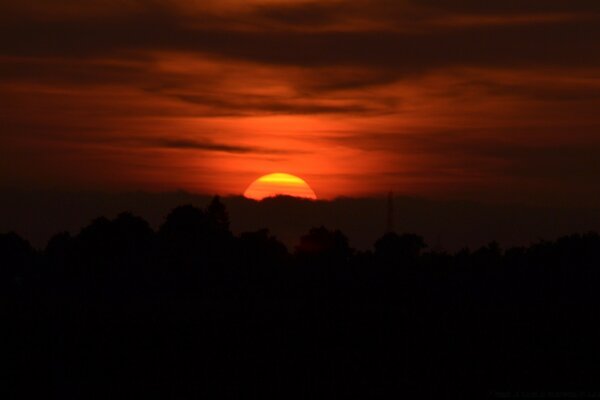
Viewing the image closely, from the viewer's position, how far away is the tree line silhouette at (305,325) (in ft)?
115

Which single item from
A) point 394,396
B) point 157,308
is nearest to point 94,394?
point 394,396

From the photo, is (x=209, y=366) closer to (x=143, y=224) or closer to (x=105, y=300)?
(x=105, y=300)

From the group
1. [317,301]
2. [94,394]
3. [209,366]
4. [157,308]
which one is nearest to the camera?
[94,394]

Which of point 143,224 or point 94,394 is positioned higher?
point 143,224

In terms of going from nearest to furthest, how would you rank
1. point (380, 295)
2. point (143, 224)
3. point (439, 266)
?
point (380, 295), point (439, 266), point (143, 224)

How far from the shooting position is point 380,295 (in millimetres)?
59938

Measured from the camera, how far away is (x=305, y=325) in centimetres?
4531

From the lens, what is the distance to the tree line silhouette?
35.1 metres

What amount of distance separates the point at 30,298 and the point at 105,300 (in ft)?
12.5

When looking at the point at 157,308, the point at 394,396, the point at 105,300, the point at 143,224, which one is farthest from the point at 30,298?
the point at 143,224

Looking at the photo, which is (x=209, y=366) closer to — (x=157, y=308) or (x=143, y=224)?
(x=157, y=308)

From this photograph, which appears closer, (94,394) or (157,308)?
(94,394)

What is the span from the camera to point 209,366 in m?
37.0

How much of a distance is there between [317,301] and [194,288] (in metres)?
12.9
